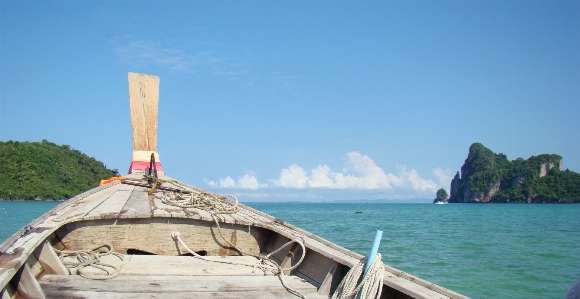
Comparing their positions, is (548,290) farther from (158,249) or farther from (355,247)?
(158,249)

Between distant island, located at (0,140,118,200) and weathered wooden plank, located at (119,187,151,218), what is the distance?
6149 cm

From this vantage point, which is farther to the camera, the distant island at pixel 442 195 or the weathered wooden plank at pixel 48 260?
the distant island at pixel 442 195

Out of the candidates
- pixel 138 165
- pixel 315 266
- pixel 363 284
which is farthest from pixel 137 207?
pixel 138 165

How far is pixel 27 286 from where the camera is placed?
2348mm

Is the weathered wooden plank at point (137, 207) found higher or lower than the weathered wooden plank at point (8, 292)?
higher

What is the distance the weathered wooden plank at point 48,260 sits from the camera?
2746 mm

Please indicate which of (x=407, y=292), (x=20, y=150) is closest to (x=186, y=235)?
(x=407, y=292)

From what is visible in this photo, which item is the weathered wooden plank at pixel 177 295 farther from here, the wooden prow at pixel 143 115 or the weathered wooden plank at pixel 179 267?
the wooden prow at pixel 143 115

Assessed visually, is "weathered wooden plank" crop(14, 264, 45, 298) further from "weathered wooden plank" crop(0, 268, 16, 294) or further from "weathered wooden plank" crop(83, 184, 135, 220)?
Result: "weathered wooden plank" crop(83, 184, 135, 220)

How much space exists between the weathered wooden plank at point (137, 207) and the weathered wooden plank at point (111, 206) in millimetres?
43

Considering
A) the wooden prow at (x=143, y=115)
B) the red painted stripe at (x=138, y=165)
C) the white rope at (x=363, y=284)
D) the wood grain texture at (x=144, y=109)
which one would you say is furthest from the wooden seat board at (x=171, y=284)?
the wood grain texture at (x=144, y=109)

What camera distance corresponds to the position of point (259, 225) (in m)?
3.87

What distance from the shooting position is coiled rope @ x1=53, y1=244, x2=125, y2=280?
2.77 meters

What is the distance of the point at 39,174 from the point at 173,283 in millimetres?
67775
